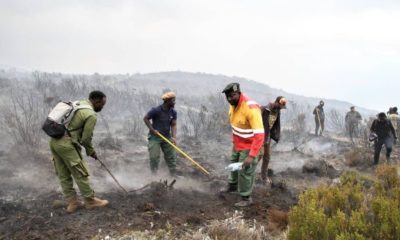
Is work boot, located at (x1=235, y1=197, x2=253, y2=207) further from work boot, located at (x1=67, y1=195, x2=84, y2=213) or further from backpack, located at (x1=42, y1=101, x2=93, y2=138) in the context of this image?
backpack, located at (x1=42, y1=101, x2=93, y2=138)

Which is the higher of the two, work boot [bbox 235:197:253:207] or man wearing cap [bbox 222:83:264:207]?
man wearing cap [bbox 222:83:264:207]

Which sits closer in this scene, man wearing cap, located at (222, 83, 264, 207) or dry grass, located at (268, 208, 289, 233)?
dry grass, located at (268, 208, 289, 233)

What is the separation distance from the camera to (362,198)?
4535 mm

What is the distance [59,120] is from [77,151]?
18.2 inches

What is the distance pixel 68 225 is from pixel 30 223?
54 cm

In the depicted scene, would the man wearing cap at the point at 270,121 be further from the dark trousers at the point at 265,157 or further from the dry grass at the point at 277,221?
the dry grass at the point at 277,221

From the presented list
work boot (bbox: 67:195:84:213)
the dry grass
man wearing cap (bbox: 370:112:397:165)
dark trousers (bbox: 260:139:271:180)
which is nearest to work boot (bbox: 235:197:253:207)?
the dry grass

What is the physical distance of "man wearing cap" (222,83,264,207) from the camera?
5.54 m

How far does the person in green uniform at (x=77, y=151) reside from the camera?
17.1ft

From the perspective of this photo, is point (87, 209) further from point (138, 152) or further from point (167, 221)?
point (138, 152)

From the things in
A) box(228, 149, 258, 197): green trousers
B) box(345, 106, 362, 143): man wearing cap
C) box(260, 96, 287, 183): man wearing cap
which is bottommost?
box(345, 106, 362, 143): man wearing cap

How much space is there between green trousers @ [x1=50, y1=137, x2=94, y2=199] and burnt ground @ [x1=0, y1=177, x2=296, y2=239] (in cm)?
30

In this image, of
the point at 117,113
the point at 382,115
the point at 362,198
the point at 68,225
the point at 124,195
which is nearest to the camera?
the point at 362,198

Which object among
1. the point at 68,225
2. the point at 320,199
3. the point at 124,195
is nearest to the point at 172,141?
the point at 124,195
